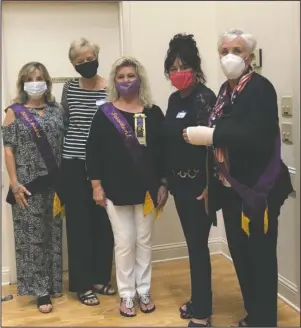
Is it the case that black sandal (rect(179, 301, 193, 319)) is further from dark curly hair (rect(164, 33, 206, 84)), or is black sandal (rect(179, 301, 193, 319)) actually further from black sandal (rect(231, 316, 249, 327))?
dark curly hair (rect(164, 33, 206, 84))

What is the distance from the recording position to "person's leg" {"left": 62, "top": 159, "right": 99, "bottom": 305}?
2617 millimetres

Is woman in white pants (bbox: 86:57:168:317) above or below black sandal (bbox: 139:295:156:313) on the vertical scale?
above

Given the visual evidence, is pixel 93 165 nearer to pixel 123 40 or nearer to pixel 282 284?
pixel 123 40

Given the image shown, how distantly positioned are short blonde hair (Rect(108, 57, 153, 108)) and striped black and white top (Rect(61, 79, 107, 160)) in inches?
7.6

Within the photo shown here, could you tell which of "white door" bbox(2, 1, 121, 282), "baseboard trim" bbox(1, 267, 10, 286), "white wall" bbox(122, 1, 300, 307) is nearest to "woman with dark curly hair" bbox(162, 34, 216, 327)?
"white wall" bbox(122, 1, 300, 307)

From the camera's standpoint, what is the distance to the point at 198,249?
2285mm

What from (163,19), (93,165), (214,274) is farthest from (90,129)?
(214,274)

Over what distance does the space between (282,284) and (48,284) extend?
4.40ft

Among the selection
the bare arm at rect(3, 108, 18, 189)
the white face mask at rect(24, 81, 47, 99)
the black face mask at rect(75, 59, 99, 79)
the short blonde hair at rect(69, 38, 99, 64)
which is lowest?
the bare arm at rect(3, 108, 18, 189)

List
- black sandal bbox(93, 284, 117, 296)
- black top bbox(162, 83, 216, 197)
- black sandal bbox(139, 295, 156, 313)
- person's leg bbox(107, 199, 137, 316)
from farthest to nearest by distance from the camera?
1. black sandal bbox(93, 284, 117, 296)
2. black sandal bbox(139, 295, 156, 313)
3. person's leg bbox(107, 199, 137, 316)
4. black top bbox(162, 83, 216, 197)

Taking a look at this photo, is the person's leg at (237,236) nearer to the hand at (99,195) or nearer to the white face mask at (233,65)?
the white face mask at (233,65)

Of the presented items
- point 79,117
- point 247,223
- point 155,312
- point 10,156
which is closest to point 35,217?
point 10,156

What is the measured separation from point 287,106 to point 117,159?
905 millimetres

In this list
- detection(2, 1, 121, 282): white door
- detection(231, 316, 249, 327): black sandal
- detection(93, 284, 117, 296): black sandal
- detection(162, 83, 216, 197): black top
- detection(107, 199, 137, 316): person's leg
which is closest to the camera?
detection(162, 83, 216, 197): black top
